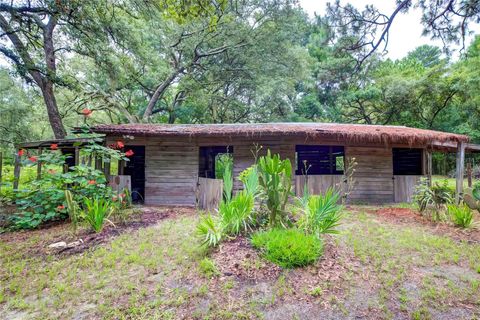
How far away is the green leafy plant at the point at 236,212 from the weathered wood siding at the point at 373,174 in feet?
19.0

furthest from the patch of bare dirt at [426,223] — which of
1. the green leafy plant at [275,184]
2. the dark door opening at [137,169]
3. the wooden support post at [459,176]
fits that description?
the dark door opening at [137,169]

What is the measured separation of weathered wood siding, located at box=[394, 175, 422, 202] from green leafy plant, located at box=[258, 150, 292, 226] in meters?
6.39

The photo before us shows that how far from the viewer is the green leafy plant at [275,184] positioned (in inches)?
145

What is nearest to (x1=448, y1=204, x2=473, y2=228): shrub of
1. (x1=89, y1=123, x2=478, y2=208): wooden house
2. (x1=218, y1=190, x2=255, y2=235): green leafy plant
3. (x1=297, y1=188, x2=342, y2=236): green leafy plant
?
(x1=89, y1=123, x2=478, y2=208): wooden house

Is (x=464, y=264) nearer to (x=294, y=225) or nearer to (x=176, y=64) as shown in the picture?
(x=294, y=225)

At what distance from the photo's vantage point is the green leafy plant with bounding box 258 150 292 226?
3682 millimetres

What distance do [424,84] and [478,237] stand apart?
49.5ft

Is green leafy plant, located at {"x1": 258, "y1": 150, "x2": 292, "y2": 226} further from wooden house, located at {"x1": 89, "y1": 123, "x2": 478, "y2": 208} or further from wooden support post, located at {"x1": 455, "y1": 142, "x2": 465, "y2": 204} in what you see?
wooden support post, located at {"x1": 455, "y1": 142, "x2": 465, "y2": 204}

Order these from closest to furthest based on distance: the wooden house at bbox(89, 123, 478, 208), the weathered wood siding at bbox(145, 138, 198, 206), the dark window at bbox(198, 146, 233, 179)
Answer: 1. the wooden house at bbox(89, 123, 478, 208)
2. the weathered wood siding at bbox(145, 138, 198, 206)
3. the dark window at bbox(198, 146, 233, 179)

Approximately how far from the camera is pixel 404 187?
848 centimetres

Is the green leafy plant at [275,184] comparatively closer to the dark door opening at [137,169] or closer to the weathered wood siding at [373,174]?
the weathered wood siding at [373,174]

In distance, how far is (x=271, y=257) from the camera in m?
3.30

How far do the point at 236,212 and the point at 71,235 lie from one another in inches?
125

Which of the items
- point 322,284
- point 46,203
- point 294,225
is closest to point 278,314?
point 322,284
